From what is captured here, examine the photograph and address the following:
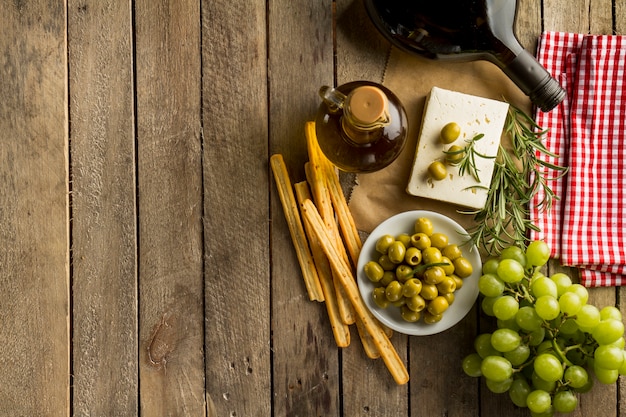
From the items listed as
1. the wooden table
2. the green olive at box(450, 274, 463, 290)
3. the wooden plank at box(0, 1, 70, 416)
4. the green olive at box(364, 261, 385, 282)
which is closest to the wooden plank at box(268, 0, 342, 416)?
the wooden table

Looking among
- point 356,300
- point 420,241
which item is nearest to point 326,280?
point 356,300

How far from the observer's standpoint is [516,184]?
3.28 feet

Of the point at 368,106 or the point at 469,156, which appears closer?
the point at 368,106

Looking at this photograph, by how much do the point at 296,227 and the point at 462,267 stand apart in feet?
0.83

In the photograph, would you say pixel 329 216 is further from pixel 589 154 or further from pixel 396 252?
pixel 589 154

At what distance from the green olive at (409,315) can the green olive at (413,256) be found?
7cm

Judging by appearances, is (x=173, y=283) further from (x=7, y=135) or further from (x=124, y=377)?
(x=7, y=135)

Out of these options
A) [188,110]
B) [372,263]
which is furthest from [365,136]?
[188,110]

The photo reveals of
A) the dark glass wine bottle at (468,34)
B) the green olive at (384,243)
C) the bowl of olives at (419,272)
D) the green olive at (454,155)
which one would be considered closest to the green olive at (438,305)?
the bowl of olives at (419,272)

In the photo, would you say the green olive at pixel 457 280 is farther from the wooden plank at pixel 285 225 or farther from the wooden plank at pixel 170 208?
the wooden plank at pixel 170 208

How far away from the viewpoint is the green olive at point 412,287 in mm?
Answer: 942

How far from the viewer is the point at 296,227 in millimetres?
1024

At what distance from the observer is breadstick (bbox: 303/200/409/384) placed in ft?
3.26

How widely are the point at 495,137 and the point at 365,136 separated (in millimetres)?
222
